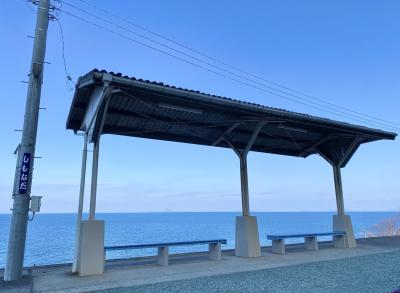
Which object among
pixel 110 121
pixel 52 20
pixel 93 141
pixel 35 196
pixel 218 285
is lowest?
pixel 218 285

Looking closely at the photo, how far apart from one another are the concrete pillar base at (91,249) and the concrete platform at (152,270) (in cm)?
21

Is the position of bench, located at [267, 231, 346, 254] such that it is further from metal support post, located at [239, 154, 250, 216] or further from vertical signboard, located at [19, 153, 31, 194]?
vertical signboard, located at [19, 153, 31, 194]

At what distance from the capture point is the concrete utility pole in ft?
20.8

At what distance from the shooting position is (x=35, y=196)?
6.78 m

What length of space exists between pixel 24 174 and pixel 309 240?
7848 millimetres

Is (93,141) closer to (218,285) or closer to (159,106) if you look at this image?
(159,106)

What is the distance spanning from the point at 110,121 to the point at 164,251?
3.19 meters

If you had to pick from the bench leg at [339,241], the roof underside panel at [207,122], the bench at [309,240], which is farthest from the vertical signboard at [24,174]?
the bench leg at [339,241]

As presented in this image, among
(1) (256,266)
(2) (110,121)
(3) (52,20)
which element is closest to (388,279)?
(1) (256,266)

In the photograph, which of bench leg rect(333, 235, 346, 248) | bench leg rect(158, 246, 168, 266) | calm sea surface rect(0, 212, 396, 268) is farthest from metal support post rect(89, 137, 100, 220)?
calm sea surface rect(0, 212, 396, 268)

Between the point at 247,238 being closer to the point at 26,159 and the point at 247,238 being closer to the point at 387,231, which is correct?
the point at 26,159

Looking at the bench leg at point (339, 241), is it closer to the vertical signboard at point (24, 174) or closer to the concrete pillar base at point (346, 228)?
the concrete pillar base at point (346, 228)

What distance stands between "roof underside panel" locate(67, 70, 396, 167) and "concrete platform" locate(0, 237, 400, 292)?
3.07 m

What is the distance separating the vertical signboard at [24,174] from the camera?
665 cm
